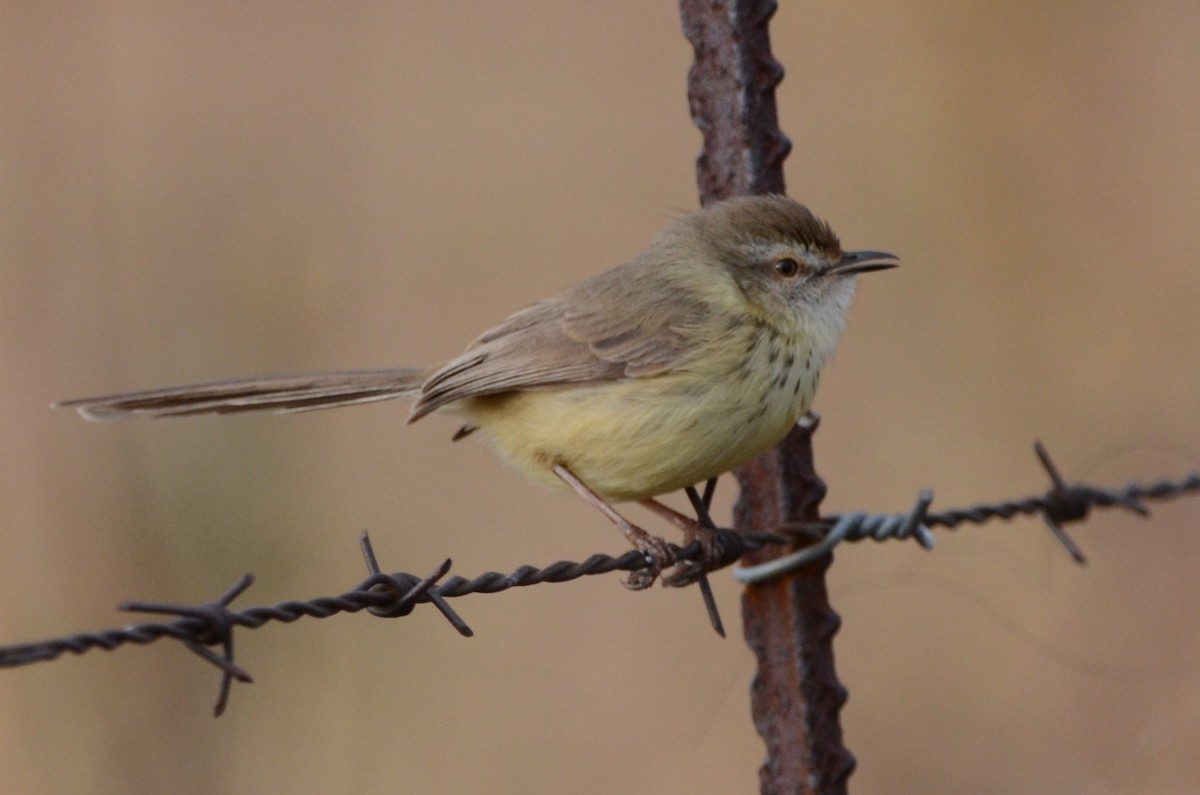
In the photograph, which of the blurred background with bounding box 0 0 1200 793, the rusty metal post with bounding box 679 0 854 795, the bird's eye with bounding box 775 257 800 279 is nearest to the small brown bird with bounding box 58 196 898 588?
the bird's eye with bounding box 775 257 800 279

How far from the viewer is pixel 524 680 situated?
6.54 metres

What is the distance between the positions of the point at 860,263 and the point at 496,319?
3234 mm

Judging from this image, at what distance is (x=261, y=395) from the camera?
431 cm

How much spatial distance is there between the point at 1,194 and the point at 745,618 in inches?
154

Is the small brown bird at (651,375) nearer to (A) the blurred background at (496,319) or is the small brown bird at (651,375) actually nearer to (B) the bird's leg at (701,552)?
(B) the bird's leg at (701,552)

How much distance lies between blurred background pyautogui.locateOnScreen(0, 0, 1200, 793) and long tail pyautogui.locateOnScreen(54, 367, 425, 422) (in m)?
1.12

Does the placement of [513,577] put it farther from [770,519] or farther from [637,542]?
[637,542]

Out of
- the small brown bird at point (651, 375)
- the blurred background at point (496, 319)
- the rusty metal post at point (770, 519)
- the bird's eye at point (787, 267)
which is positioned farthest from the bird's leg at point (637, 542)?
the blurred background at point (496, 319)

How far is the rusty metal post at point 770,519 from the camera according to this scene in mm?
3672

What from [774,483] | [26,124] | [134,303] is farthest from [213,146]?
[774,483]

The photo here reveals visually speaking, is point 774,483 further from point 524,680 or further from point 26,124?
point 26,124

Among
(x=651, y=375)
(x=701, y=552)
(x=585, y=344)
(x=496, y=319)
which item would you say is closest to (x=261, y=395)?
(x=585, y=344)

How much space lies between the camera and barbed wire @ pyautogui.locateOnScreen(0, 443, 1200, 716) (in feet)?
7.56

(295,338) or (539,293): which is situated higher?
(539,293)
